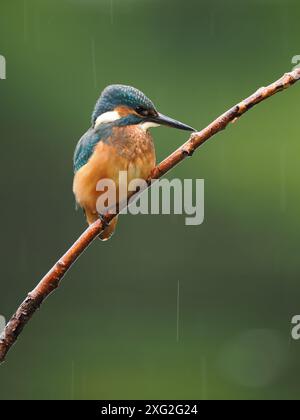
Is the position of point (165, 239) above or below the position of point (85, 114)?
below

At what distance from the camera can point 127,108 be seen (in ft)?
5.96

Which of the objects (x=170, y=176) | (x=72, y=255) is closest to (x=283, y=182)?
(x=170, y=176)

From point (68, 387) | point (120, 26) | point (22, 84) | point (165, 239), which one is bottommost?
point (68, 387)

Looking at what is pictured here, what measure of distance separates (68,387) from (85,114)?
1.38 m

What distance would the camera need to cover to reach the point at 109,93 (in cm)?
182

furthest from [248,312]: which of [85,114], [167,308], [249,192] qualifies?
[85,114]

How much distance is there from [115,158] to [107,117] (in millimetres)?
98

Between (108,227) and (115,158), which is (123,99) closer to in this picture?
(115,158)

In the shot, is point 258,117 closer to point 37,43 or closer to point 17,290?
point 37,43

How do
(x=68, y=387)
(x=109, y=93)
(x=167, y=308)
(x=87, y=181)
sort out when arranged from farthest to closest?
(x=167, y=308) < (x=68, y=387) < (x=87, y=181) < (x=109, y=93)

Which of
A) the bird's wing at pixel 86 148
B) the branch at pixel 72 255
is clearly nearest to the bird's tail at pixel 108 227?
the bird's wing at pixel 86 148

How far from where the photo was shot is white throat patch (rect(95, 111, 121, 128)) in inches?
73.5

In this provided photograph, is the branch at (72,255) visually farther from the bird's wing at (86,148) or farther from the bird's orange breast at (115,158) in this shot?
the bird's wing at (86,148)

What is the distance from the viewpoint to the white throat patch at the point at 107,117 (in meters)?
1.87
